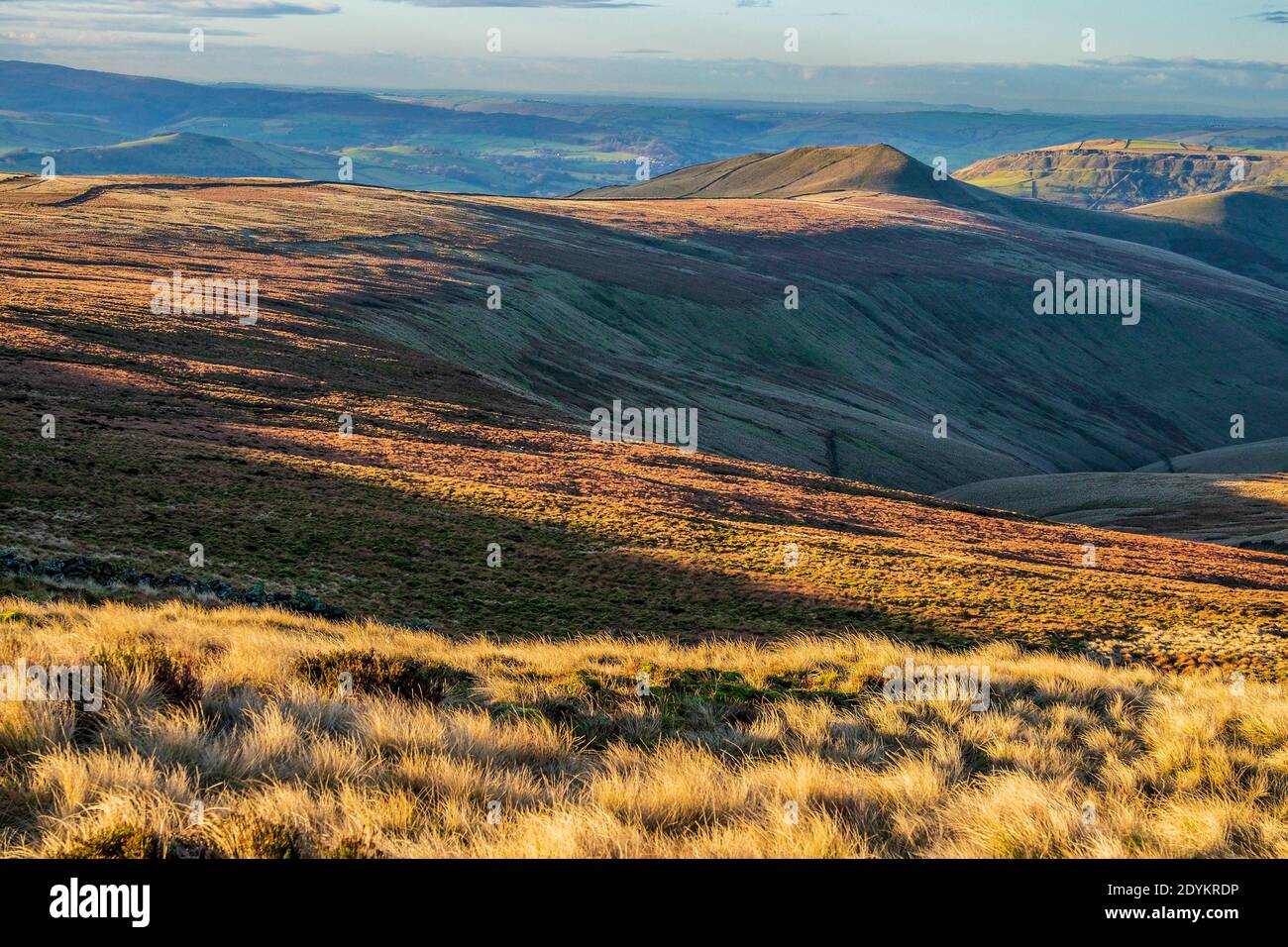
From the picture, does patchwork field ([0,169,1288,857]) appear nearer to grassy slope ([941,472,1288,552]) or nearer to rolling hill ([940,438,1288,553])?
grassy slope ([941,472,1288,552])

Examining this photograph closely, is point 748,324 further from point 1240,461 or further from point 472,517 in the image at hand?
point 472,517

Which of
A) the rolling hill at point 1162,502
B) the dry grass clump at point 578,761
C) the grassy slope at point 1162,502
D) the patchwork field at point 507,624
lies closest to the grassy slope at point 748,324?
the patchwork field at point 507,624

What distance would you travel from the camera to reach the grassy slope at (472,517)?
23953 millimetres

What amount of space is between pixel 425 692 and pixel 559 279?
10441cm

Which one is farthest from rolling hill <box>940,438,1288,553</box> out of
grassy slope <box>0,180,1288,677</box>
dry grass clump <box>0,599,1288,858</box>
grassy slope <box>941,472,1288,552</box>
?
dry grass clump <box>0,599,1288,858</box>

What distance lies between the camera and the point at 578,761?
9680mm

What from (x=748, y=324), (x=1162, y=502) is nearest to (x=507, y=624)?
(x=1162, y=502)

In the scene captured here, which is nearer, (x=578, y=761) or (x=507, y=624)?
(x=578, y=761)

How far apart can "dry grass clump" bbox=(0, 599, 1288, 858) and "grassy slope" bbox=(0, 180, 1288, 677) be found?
335 inches

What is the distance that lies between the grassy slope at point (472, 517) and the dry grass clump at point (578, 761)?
852 centimetres

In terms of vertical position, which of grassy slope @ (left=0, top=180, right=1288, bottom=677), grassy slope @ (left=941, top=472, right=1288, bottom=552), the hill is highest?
grassy slope @ (left=0, top=180, right=1288, bottom=677)

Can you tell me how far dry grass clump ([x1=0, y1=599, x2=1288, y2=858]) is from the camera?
286 inches

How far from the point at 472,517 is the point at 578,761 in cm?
2171

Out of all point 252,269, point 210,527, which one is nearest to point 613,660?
point 210,527
